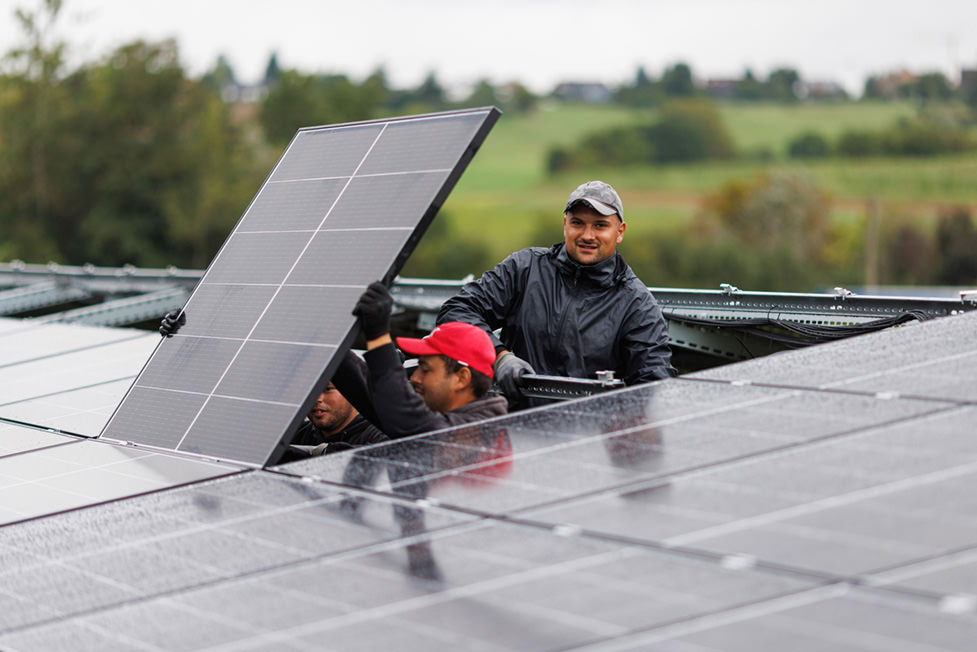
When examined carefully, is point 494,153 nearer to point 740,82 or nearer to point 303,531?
point 740,82

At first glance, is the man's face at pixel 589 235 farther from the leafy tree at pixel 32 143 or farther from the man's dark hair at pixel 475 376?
the leafy tree at pixel 32 143

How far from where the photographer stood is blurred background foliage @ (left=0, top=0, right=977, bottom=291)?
69.9 m

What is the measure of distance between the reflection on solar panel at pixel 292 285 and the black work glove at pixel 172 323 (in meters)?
0.05

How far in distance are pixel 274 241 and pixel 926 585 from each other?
411 centimetres

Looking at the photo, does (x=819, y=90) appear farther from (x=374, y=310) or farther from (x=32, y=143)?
(x=374, y=310)

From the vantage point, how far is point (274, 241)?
615 cm

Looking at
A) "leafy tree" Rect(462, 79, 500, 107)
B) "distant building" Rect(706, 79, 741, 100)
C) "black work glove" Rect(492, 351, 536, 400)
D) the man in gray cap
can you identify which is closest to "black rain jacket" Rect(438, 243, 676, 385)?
the man in gray cap

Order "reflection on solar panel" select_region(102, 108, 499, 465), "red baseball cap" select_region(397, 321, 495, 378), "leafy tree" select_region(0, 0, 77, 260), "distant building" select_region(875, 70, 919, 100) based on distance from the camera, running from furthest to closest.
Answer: "distant building" select_region(875, 70, 919, 100), "leafy tree" select_region(0, 0, 77, 260), "red baseball cap" select_region(397, 321, 495, 378), "reflection on solar panel" select_region(102, 108, 499, 465)

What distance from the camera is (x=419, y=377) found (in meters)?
5.60

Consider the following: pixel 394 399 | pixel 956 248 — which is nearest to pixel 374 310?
pixel 394 399

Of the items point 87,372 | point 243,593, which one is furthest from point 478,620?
point 87,372

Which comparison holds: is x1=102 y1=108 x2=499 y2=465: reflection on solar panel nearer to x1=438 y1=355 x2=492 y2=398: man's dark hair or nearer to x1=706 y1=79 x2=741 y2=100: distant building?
x1=438 y1=355 x2=492 y2=398: man's dark hair

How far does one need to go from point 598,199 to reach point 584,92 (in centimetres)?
13288

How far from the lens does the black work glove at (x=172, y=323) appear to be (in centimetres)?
617
